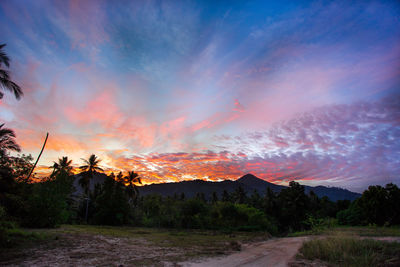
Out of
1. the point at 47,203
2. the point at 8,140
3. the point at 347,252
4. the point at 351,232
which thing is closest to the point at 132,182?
the point at 47,203

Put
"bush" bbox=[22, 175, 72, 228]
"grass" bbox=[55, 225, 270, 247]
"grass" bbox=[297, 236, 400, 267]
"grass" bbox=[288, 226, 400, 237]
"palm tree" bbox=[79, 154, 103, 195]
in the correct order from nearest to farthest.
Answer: "grass" bbox=[297, 236, 400, 267] < "grass" bbox=[288, 226, 400, 237] < "grass" bbox=[55, 225, 270, 247] < "bush" bbox=[22, 175, 72, 228] < "palm tree" bbox=[79, 154, 103, 195]

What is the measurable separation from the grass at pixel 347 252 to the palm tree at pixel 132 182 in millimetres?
44842

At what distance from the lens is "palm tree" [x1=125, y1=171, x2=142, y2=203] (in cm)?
4931

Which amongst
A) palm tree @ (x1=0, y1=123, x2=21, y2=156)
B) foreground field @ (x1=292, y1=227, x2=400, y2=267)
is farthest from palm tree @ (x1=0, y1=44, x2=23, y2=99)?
foreground field @ (x1=292, y1=227, x2=400, y2=267)

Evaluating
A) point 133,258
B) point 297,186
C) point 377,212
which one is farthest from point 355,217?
point 133,258

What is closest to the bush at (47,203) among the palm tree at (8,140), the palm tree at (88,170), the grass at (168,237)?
the grass at (168,237)

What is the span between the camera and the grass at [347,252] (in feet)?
25.8

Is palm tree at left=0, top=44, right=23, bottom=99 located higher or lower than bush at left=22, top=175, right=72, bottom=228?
higher

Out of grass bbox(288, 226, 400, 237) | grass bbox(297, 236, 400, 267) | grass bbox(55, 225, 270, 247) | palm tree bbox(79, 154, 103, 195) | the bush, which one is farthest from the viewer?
palm tree bbox(79, 154, 103, 195)

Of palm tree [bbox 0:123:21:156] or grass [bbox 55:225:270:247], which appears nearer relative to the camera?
palm tree [bbox 0:123:21:156]

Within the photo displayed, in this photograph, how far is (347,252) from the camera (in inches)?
356

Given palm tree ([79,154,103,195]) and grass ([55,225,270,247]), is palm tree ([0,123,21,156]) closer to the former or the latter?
grass ([55,225,270,247])

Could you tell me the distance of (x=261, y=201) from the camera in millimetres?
59594

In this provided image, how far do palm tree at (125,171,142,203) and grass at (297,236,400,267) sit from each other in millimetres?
44842
